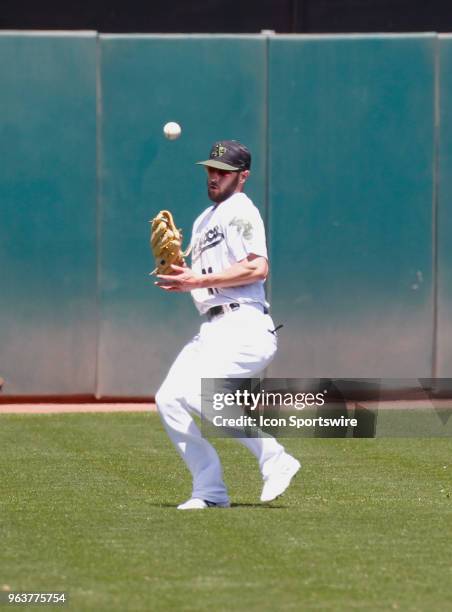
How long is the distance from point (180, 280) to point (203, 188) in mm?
5011

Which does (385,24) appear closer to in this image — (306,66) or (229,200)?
(306,66)

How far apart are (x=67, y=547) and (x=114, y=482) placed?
6.49ft

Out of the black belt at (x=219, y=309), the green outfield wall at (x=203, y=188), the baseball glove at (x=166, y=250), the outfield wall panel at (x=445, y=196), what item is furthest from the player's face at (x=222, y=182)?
the outfield wall panel at (x=445, y=196)

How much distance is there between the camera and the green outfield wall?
11.7 meters

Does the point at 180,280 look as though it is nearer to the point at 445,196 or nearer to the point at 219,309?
the point at 219,309

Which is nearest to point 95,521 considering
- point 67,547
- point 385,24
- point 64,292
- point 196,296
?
point 67,547

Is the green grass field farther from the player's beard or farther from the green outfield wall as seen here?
the green outfield wall

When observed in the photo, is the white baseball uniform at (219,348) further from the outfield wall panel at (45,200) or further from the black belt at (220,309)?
the outfield wall panel at (45,200)

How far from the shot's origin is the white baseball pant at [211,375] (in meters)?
6.79

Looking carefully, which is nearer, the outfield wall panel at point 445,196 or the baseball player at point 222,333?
the baseball player at point 222,333

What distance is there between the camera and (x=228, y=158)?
7.07m

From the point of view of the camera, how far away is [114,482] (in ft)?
26.0

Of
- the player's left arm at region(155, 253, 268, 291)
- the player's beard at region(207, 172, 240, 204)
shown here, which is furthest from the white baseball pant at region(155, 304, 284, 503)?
the player's beard at region(207, 172, 240, 204)

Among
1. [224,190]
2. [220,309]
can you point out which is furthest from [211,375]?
[224,190]
